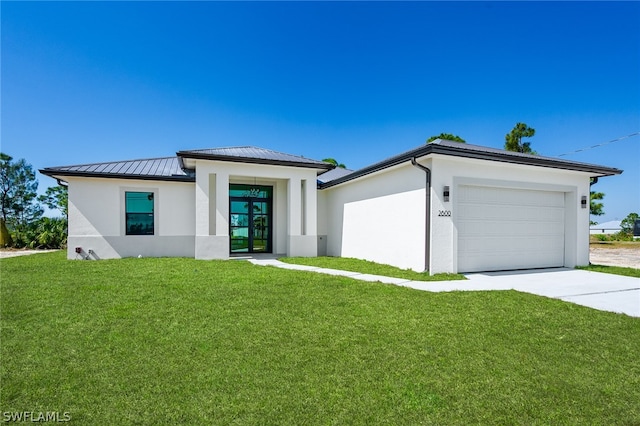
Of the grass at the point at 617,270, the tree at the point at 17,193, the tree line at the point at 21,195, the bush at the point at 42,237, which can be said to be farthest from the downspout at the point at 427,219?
the tree at the point at 17,193

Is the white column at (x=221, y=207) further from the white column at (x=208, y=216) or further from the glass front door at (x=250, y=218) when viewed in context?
the glass front door at (x=250, y=218)

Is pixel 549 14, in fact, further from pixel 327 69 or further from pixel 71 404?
pixel 71 404

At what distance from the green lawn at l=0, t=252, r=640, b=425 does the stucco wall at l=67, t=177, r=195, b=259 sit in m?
6.17

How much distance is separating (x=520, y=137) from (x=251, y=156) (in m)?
21.8

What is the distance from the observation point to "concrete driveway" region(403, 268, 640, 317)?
541 cm

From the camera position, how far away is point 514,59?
12258 millimetres

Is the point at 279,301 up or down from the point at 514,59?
down

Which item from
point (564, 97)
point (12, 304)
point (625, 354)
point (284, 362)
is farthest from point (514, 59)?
point (12, 304)

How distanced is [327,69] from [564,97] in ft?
37.8

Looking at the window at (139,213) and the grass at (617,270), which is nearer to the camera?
the grass at (617,270)

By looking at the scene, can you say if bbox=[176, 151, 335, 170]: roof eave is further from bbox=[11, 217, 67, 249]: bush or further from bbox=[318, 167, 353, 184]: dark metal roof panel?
bbox=[11, 217, 67, 249]: bush

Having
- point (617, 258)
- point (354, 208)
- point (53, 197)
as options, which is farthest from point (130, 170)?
point (53, 197)

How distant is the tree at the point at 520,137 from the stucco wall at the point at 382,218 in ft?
58.4

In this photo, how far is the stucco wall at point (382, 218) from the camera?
8.55m
